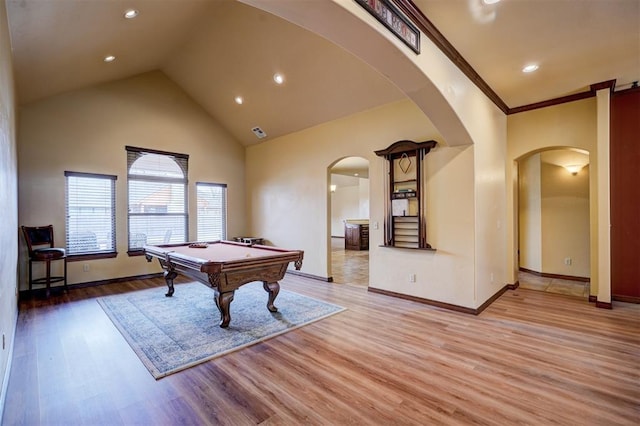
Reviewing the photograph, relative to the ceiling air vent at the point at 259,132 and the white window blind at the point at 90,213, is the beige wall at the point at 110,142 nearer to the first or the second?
the white window blind at the point at 90,213

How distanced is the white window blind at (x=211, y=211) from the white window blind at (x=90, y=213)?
5.49 feet

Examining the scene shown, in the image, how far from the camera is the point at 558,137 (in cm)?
455

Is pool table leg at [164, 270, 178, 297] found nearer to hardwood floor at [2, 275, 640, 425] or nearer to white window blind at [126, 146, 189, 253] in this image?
hardwood floor at [2, 275, 640, 425]

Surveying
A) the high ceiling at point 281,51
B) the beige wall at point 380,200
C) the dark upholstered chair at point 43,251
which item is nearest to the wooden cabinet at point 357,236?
the beige wall at point 380,200

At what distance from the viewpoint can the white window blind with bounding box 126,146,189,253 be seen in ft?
19.4

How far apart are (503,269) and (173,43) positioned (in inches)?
262

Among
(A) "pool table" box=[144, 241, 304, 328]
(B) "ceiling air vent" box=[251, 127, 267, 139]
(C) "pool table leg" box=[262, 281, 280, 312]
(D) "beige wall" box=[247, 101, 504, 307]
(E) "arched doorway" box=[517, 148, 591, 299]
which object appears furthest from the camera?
(B) "ceiling air vent" box=[251, 127, 267, 139]

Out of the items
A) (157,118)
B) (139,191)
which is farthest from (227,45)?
(139,191)

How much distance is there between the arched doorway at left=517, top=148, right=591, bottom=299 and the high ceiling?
1.92 m

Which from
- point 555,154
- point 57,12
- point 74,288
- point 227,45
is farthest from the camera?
point 555,154

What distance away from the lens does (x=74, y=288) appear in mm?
5195

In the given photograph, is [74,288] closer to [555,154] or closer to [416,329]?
[416,329]

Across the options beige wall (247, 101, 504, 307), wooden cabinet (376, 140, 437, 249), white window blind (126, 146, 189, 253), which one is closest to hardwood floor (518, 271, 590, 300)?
beige wall (247, 101, 504, 307)

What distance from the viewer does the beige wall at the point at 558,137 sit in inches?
169
